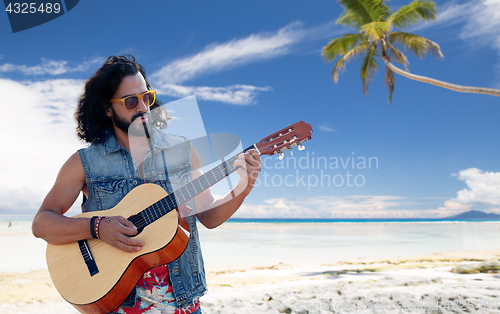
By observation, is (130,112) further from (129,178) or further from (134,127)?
(129,178)

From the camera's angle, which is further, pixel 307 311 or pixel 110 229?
pixel 307 311

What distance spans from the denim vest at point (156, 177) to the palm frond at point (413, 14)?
13.3 m

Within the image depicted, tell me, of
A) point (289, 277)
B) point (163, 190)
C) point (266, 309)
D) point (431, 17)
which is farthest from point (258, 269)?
point (431, 17)

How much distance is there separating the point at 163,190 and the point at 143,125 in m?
0.43

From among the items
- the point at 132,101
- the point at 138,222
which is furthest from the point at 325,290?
the point at 132,101

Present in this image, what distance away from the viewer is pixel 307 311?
14.4 feet

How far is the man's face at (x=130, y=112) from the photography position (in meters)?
1.89

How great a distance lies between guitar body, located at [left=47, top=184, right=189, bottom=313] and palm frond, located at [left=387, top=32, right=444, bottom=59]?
43.6ft

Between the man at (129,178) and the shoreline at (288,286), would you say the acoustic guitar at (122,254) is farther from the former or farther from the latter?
the shoreline at (288,286)

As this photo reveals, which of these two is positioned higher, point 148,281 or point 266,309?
point 148,281

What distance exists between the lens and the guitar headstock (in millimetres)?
2123

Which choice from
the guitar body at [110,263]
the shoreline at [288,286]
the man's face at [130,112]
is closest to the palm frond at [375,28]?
the shoreline at [288,286]

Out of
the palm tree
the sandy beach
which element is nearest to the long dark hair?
the sandy beach

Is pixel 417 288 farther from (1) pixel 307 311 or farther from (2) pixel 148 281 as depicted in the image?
(2) pixel 148 281
